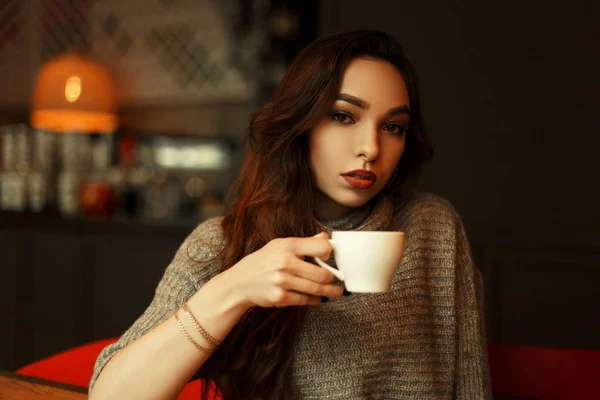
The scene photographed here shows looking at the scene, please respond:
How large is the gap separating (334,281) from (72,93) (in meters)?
2.57

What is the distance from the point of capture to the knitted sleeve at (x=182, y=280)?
97 cm

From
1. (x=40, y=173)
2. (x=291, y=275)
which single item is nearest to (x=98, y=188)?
(x=40, y=173)

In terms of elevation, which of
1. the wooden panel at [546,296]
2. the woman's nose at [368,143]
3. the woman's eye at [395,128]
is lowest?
the wooden panel at [546,296]

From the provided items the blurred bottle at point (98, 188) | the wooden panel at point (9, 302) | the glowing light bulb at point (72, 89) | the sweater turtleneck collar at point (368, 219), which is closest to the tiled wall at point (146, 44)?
the blurred bottle at point (98, 188)

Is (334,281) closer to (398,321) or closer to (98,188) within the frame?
(398,321)

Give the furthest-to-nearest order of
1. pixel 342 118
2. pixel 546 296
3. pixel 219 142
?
Answer: 1. pixel 219 142
2. pixel 546 296
3. pixel 342 118

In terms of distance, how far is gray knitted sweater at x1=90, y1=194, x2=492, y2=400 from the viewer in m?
1.04

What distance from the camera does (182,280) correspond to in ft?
3.39

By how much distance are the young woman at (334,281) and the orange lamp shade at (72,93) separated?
2.19 metres

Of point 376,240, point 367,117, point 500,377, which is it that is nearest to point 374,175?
point 367,117

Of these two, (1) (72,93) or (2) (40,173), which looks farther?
(2) (40,173)

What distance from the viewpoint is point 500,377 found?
122cm

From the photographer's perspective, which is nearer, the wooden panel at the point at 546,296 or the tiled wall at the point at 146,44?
the wooden panel at the point at 546,296

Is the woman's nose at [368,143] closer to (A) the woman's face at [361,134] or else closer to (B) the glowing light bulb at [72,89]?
(A) the woman's face at [361,134]
